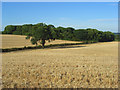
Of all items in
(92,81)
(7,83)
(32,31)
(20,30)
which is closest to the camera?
(7,83)

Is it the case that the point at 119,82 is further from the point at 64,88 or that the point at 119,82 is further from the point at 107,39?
the point at 107,39

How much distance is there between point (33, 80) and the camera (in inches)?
455

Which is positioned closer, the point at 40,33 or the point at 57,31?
the point at 40,33

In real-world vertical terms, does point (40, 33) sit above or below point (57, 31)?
below

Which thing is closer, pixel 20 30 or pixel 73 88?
pixel 73 88

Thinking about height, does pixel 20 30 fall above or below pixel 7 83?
above

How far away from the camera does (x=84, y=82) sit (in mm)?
11188

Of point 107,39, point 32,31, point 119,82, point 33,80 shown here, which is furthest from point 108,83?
point 107,39

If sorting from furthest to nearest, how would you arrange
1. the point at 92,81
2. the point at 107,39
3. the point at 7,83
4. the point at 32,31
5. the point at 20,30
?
1. the point at 107,39
2. the point at 20,30
3. the point at 32,31
4. the point at 92,81
5. the point at 7,83

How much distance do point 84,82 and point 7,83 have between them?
5.15m

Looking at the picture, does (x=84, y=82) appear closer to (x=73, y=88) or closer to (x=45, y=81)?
(x=73, y=88)

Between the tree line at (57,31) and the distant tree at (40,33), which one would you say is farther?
the tree line at (57,31)

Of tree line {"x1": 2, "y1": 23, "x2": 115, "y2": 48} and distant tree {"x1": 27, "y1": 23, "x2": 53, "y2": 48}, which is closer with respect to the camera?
distant tree {"x1": 27, "y1": 23, "x2": 53, "y2": 48}

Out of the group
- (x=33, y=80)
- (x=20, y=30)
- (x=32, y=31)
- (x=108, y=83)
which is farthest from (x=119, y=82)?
(x=20, y=30)
